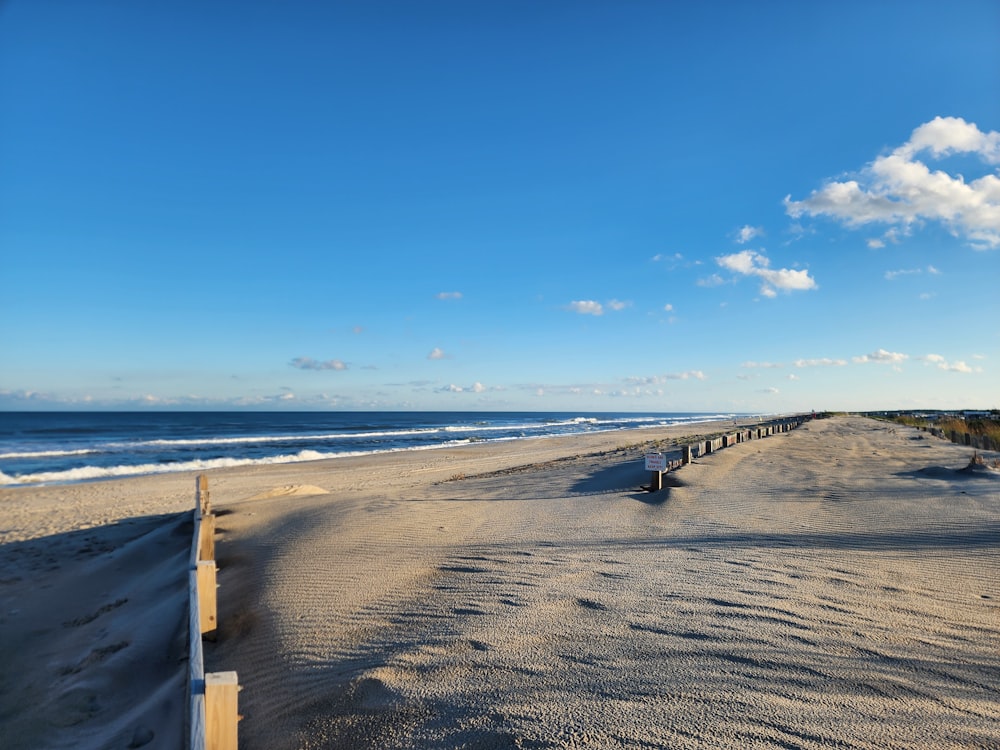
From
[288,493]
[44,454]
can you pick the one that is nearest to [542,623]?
[288,493]

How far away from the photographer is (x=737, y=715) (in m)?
3.33

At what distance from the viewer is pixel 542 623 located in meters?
4.92

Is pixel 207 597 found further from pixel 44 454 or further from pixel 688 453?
pixel 44 454

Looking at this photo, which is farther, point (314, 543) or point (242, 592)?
point (314, 543)

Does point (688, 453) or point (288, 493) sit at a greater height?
point (688, 453)

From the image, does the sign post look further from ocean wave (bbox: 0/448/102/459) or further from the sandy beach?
ocean wave (bbox: 0/448/102/459)

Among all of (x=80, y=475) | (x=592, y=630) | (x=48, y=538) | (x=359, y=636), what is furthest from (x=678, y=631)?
(x=80, y=475)

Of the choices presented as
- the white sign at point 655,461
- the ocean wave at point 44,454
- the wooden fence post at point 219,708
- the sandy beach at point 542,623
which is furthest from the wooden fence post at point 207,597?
the ocean wave at point 44,454

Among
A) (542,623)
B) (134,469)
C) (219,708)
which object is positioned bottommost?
(134,469)

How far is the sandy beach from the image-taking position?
11.3 ft

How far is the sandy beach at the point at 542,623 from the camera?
11.3 feet

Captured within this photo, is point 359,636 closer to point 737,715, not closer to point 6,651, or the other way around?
point 737,715

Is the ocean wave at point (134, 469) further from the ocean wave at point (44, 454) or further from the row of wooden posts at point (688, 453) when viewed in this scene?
the row of wooden posts at point (688, 453)

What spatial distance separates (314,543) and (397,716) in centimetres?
520
